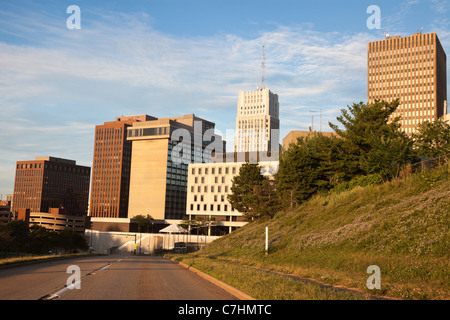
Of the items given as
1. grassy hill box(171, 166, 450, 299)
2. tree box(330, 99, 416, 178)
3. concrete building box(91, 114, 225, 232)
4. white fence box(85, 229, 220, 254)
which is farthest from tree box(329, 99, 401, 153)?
concrete building box(91, 114, 225, 232)

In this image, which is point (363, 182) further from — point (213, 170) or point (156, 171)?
point (156, 171)

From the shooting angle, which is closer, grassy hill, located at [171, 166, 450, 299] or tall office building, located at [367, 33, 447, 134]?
grassy hill, located at [171, 166, 450, 299]

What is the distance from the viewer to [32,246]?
10381 centimetres

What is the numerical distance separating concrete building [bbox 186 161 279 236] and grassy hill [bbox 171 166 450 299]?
9049 centimetres

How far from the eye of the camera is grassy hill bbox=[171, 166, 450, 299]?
14.1 meters

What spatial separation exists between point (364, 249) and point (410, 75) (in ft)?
527

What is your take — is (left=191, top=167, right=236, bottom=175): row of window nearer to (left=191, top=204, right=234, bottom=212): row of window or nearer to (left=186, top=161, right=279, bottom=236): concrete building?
(left=186, top=161, right=279, bottom=236): concrete building

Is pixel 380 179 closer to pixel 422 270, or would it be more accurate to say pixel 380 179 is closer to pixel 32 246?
pixel 422 270

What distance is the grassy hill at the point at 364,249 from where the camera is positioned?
14.1 m

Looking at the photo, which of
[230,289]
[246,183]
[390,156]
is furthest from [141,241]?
[230,289]

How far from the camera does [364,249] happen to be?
21.1 meters

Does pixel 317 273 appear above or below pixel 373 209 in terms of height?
below
